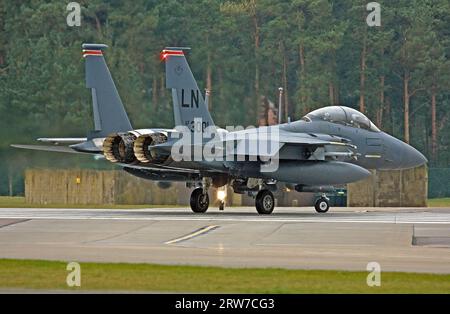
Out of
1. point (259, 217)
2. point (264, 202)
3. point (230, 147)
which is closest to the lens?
point (259, 217)

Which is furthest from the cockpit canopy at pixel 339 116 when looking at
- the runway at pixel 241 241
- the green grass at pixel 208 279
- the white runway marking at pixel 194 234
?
the green grass at pixel 208 279

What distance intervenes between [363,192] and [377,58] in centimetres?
2462

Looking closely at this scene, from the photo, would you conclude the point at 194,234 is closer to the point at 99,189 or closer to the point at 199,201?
the point at 199,201

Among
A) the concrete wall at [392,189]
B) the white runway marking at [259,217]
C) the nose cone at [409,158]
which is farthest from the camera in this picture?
the concrete wall at [392,189]

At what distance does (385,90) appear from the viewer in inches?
2653

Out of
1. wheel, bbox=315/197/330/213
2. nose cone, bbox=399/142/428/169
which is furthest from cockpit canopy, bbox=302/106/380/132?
wheel, bbox=315/197/330/213

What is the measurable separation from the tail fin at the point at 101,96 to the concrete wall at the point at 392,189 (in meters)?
12.3

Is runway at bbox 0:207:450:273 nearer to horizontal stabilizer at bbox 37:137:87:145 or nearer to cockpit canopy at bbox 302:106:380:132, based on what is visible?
cockpit canopy at bbox 302:106:380:132

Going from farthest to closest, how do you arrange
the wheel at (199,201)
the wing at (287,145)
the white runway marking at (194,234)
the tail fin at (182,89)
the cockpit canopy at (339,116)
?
1. the cockpit canopy at (339,116)
2. the wheel at (199,201)
3. the tail fin at (182,89)
4. the wing at (287,145)
5. the white runway marking at (194,234)

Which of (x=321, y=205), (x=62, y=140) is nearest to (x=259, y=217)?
(x=321, y=205)

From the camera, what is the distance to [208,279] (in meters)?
16.7

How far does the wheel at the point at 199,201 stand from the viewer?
3497 cm

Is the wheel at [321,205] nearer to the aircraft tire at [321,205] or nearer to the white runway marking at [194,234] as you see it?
the aircraft tire at [321,205]

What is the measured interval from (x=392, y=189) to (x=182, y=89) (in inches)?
508
